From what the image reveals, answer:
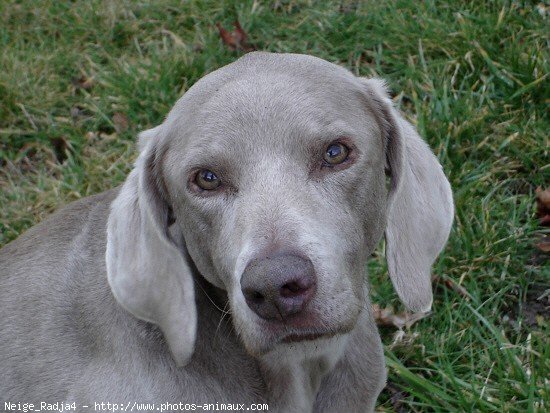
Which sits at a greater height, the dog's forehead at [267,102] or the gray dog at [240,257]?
the dog's forehead at [267,102]

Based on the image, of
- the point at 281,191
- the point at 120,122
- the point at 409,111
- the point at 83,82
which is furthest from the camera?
the point at 83,82

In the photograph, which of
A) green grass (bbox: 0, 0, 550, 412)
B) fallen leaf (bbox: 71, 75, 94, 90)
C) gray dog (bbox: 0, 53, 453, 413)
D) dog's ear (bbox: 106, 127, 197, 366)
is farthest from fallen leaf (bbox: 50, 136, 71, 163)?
dog's ear (bbox: 106, 127, 197, 366)

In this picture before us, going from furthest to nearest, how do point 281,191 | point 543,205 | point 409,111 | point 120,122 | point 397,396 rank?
point 120,122 < point 409,111 < point 543,205 < point 397,396 < point 281,191

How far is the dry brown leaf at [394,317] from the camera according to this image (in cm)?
442

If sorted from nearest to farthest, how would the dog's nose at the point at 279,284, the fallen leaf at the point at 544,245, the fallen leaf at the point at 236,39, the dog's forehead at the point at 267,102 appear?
the dog's nose at the point at 279,284 < the dog's forehead at the point at 267,102 < the fallen leaf at the point at 544,245 < the fallen leaf at the point at 236,39

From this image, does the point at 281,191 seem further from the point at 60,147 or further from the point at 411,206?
the point at 60,147

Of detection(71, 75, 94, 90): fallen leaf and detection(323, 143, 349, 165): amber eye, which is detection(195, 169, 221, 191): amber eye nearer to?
detection(323, 143, 349, 165): amber eye

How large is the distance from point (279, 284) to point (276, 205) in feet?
1.06

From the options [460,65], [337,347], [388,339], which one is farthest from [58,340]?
[460,65]

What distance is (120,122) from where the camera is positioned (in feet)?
18.4

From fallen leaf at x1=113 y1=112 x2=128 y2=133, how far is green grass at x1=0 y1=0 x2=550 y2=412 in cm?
1

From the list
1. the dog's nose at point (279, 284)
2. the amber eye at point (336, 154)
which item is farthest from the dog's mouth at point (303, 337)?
the amber eye at point (336, 154)

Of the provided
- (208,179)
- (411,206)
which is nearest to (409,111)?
(411,206)

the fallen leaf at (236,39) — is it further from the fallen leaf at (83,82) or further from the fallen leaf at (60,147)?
the fallen leaf at (60,147)
